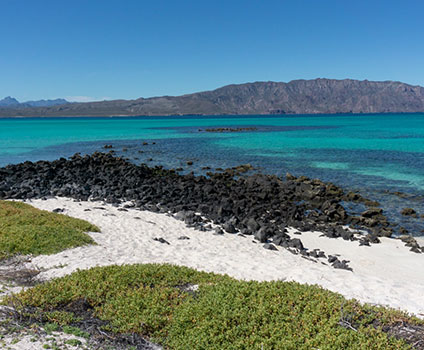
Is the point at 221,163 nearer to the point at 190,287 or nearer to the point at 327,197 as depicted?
the point at 327,197

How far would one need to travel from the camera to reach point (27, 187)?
27906mm

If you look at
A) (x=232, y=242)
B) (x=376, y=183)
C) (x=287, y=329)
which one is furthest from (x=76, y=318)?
(x=376, y=183)

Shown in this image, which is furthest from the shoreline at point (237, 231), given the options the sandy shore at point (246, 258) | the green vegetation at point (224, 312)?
the green vegetation at point (224, 312)

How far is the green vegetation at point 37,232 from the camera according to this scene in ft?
43.0

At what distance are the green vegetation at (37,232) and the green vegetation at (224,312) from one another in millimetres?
3965

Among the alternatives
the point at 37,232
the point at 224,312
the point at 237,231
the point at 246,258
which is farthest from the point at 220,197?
the point at 224,312

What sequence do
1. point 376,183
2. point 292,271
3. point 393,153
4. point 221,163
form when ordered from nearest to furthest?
point 292,271 → point 376,183 → point 221,163 → point 393,153

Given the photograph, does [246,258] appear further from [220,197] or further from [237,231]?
[220,197]

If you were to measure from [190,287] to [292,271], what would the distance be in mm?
4645

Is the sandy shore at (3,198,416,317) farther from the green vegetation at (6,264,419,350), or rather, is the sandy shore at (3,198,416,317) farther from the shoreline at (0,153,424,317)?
the green vegetation at (6,264,419,350)

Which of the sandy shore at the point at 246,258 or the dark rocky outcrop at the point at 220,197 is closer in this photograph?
the sandy shore at the point at 246,258

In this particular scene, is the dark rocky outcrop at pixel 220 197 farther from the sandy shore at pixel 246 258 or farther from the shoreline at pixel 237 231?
the sandy shore at pixel 246 258

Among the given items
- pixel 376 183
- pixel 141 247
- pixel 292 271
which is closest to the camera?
pixel 292 271

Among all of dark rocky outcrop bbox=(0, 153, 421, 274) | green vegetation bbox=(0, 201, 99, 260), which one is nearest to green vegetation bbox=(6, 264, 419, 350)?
green vegetation bbox=(0, 201, 99, 260)
